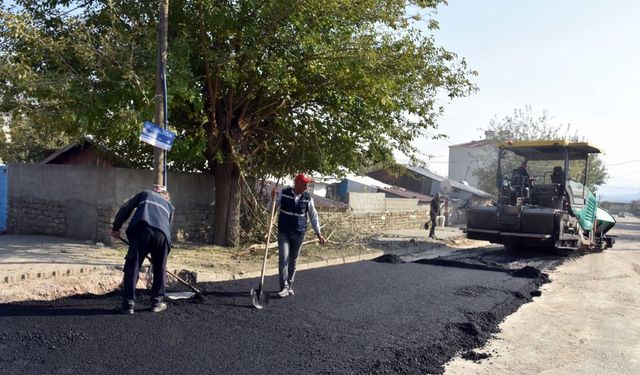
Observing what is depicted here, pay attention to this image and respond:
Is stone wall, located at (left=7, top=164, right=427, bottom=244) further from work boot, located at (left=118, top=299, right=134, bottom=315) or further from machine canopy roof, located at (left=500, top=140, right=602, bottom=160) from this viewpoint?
machine canopy roof, located at (left=500, top=140, right=602, bottom=160)

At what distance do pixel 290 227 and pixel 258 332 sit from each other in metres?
1.99

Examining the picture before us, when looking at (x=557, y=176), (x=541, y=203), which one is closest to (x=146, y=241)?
(x=541, y=203)

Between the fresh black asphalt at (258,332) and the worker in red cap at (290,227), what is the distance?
0.30 metres

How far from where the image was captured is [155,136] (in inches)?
302

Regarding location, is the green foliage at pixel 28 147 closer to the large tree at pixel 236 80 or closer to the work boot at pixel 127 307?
the large tree at pixel 236 80

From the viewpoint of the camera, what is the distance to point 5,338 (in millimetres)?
4902

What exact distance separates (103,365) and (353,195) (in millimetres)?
16970

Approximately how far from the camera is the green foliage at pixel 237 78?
8.70 metres

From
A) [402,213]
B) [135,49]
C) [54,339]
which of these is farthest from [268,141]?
[402,213]

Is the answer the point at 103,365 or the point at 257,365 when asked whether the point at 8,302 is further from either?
the point at 257,365

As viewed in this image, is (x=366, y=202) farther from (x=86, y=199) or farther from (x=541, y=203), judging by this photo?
(x=86, y=199)

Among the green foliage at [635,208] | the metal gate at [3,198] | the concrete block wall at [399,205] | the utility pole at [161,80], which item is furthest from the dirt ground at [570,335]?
the green foliage at [635,208]

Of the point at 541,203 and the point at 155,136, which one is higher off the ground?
the point at 155,136

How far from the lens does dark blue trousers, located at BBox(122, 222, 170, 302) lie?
5.96 meters
